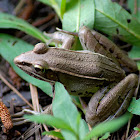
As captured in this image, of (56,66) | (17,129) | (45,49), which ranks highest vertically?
(45,49)

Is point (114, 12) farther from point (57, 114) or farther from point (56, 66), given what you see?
point (57, 114)

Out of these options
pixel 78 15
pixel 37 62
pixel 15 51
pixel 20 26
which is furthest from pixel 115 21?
pixel 15 51

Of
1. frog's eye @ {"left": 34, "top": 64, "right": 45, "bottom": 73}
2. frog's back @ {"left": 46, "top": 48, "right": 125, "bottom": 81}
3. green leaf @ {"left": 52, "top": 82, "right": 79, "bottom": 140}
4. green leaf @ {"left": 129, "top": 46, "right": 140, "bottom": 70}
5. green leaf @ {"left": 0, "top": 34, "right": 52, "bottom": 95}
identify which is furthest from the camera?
green leaf @ {"left": 129, "top": 46, "right": 140, "bottom": 70}

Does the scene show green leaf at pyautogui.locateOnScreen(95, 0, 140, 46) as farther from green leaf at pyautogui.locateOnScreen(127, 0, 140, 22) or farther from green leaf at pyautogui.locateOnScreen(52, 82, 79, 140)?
green leaf at pyautogui.locateOnScreen(52, 82, 79, 140)

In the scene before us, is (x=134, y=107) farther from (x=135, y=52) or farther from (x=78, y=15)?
(x=78, y=15)

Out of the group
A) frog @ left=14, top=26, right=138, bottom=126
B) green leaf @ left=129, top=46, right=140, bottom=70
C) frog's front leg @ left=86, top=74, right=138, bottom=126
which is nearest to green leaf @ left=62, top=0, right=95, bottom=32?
frog @ left=14, top=26, right=138, bottom=126

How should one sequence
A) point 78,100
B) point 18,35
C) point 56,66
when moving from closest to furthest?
1. point 56,66
2. point 78,100
3. point 18,35

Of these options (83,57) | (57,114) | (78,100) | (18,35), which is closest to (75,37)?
(83,57)

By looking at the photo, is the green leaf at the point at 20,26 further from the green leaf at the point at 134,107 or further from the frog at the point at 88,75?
the green leaf at the point at 134,107
